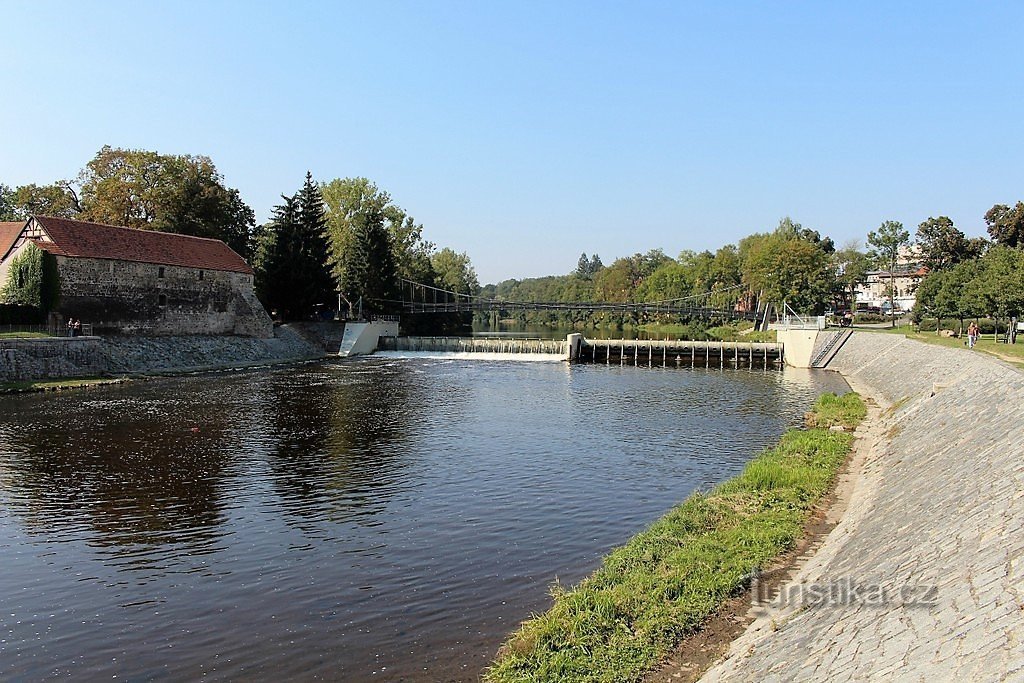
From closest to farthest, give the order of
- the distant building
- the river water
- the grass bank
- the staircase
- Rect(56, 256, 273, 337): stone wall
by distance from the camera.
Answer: the grass bank < the river water < Rect(56, 256, 273, 337): stone wall < the staircase < the distant building

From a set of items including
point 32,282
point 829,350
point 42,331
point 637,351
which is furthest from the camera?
point 637,351

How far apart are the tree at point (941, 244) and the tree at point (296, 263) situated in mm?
52559

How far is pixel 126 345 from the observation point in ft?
129

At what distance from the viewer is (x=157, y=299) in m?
43.4

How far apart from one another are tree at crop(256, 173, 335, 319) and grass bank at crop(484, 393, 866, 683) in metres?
45.9

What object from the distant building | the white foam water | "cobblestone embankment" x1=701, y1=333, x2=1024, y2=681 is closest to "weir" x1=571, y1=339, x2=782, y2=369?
the white foam water

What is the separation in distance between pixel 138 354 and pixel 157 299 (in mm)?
5358

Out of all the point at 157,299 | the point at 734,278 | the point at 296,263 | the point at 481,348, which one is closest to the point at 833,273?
the point at 734,278

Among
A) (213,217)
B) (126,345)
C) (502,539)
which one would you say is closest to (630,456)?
(502,539)

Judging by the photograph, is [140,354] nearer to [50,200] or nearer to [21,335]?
[21,335]

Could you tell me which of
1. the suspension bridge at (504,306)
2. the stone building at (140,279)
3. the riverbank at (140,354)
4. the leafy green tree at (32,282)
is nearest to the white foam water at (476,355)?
the riverbank at (140,354)

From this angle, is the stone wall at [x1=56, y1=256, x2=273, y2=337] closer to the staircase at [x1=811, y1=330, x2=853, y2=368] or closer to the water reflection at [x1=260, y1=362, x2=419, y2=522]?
the water reflection at [x1=260, y1=362, x2=419, y2=522]

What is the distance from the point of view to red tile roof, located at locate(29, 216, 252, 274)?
3916cm

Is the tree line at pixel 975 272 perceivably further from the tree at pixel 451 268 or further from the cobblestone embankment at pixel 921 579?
the tree at pixel 451 268
